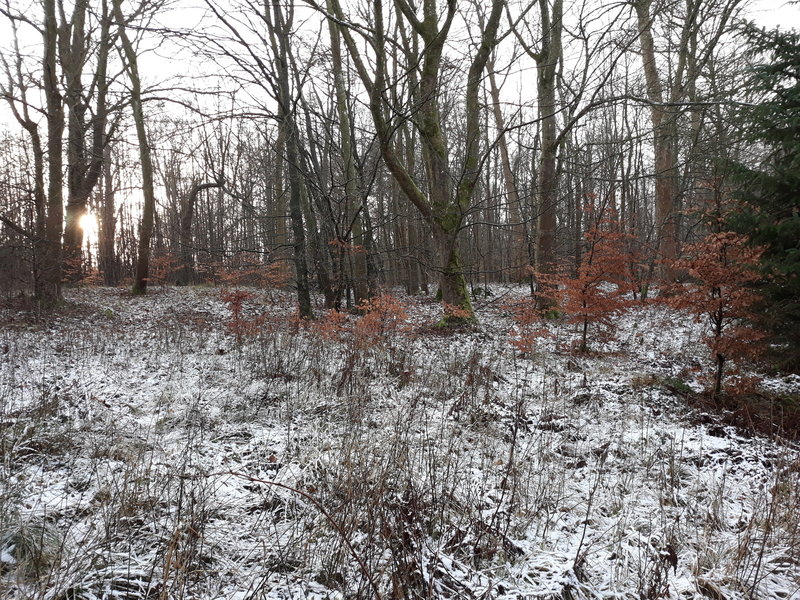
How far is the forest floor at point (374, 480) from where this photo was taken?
7.13ft

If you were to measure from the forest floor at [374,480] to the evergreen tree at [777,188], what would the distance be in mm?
1066

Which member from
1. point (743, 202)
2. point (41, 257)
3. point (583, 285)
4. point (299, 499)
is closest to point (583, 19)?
point (743, 202)

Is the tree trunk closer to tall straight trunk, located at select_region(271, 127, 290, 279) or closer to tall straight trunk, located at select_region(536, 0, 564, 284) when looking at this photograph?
tall straight trunk, located at select_region(271, 127, 290, 279)

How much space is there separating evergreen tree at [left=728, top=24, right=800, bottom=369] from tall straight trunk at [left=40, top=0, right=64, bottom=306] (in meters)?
13.5

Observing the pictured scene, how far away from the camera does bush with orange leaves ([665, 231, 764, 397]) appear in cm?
467

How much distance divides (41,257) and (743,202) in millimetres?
13490

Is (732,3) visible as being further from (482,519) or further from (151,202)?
(151,202)

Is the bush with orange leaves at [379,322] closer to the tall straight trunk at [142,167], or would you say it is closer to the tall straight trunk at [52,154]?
the tall straight trunk at [52,154]

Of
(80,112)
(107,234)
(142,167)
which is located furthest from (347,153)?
(107,234)

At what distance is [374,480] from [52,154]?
12052mm

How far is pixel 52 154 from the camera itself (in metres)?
10.1

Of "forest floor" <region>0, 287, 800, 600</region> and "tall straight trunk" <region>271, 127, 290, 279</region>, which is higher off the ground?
"tall straight trunk" <region>271, 127, 290, 279</region>

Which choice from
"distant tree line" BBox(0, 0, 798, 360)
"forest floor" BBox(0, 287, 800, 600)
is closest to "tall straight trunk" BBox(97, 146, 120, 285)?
"distant tree line" BBox(0, 0, 798, 360)

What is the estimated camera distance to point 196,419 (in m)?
4.18
